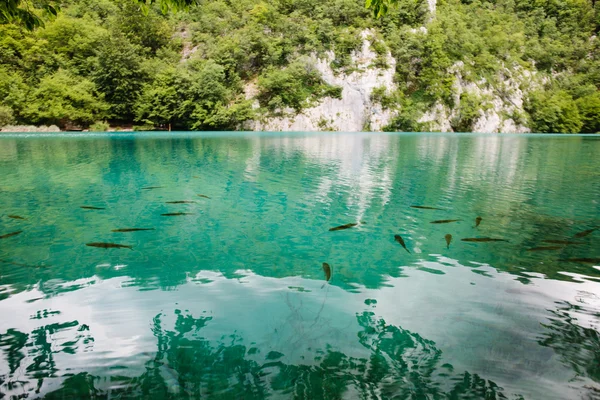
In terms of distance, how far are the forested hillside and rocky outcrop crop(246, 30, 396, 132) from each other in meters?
0.60

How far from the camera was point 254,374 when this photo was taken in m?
2.54

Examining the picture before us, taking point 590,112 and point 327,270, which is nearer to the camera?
point 327,270

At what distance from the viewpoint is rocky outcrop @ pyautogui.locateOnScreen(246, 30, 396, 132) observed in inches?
2464

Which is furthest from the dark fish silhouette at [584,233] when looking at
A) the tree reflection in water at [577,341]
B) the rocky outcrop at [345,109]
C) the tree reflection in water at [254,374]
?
the rocky outcrop at [345,109]

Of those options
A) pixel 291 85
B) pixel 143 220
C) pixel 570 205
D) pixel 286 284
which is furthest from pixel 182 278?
pixel 291 85

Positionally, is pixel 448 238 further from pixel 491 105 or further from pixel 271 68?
pixel 491 105

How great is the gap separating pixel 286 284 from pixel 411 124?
64.9 meters

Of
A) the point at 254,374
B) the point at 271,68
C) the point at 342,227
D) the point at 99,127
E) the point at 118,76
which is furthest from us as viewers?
the point at 271,68

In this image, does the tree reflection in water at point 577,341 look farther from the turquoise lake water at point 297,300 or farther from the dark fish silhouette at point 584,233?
the dark fish silhouette at point 584,233

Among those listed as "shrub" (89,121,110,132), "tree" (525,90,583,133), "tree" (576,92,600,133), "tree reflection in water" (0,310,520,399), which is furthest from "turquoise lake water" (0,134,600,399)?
"tree" (576,92,600,133)

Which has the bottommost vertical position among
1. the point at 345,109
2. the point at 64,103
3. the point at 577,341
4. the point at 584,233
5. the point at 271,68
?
the point at 577,341

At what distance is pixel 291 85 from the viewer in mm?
61688

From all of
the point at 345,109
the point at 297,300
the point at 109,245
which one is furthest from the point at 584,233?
the point at 345,109

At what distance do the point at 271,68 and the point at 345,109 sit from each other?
15969 millimetres
